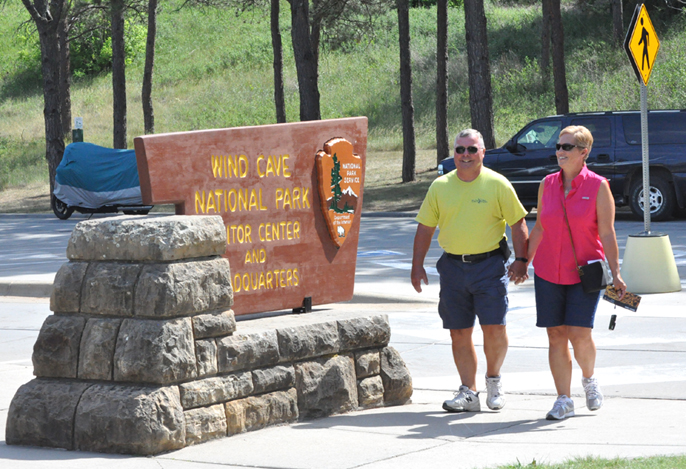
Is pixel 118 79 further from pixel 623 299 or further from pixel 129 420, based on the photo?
pixel 129 420

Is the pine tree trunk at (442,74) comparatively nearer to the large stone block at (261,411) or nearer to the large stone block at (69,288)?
the large stone block at (261,411)

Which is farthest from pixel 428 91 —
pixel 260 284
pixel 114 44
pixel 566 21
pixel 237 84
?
pixel 260 284

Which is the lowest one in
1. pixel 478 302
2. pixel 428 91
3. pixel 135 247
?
pixel 478 302

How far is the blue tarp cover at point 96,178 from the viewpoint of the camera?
22.7 metres

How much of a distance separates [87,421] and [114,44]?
2726 cm

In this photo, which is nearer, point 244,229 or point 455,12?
point 244,229

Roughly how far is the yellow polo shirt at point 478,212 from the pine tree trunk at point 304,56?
1633cm

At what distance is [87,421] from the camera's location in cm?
511

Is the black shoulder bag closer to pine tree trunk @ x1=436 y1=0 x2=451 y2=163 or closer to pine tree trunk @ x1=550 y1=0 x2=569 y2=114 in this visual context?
pine tree trunk @ x1=550 y1=0 x2=569 y2=114

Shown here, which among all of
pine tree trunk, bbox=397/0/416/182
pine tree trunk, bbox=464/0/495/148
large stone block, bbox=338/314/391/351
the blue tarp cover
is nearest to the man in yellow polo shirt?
large stone block, bbox=338/314/391/351

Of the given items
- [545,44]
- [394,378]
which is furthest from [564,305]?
[545,44]

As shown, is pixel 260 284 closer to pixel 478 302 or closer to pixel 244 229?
pixel 244 229

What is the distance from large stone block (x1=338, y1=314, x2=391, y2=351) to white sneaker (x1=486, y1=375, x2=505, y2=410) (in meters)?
0.81

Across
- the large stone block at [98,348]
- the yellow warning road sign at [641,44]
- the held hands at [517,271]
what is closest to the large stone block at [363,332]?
the held hands at [517,271]
